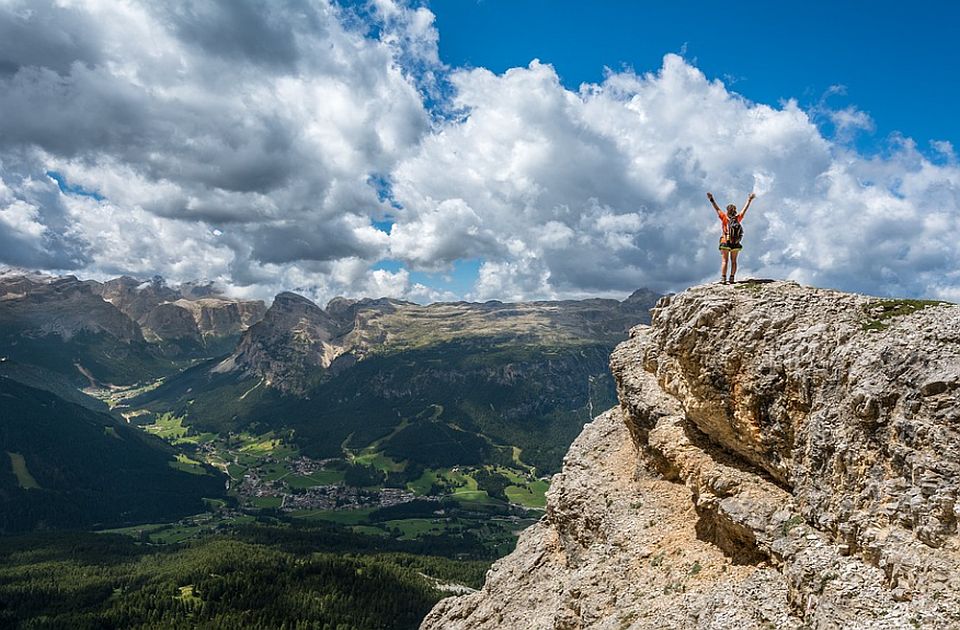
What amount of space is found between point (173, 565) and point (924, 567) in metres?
226

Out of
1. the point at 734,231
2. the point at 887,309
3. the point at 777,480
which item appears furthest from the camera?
the point at 734,231

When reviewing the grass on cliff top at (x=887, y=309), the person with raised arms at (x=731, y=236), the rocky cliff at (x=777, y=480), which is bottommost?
the rocky cliff at (x=777, y=480)

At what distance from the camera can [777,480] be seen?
24.5m

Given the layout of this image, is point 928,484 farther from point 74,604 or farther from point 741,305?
point 74,604

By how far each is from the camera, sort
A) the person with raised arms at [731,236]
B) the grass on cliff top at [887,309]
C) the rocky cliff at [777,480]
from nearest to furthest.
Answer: the rocky cliff at [777,480] → the grass on cliff top at [887,309] → the person with raised arms at [731,236]

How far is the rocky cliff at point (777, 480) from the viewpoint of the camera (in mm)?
16797

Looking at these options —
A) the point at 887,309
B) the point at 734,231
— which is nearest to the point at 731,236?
the point at 734,231

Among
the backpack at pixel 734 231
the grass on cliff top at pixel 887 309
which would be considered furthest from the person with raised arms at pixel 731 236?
the grass on cliff top at pixel 887 309

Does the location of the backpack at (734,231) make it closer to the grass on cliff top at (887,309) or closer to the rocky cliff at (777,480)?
the rocky cliff at (777,480)

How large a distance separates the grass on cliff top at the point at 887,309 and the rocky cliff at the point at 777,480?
0.09 m

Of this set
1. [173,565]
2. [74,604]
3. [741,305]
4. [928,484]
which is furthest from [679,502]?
[173,565]

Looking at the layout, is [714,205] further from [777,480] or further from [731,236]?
[777,480]

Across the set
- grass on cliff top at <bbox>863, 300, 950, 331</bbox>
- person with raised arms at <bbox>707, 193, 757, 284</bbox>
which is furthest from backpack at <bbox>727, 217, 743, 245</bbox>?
grass on cliff top at <bbox>863, 300, 950, 331</bbox>

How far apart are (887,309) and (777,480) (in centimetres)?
901
